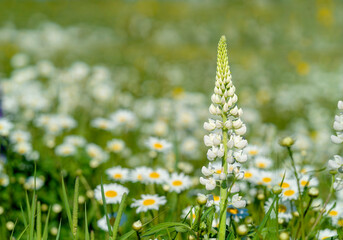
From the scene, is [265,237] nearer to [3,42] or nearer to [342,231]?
[342,231]

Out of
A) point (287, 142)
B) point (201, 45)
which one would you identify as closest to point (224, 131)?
point (287, 142)

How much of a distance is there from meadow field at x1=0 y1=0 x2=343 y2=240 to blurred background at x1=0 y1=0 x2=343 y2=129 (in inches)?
2.9

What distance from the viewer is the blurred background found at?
386 inches

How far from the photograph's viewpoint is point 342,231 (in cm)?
154

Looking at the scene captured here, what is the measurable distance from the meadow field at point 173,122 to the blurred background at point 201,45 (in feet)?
0.25

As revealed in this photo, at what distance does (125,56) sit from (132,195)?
11107 millimetres

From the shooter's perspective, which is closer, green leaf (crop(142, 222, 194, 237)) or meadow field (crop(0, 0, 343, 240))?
green leaf (crop(142, 222, 194, 237))

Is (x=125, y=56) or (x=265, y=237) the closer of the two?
(x=265, y=237)

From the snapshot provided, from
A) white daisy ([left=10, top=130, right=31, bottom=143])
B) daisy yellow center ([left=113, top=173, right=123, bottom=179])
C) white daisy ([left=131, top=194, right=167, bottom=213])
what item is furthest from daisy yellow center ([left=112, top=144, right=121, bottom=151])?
white daisy ([left=131, top=194, right=167, bottom=213])

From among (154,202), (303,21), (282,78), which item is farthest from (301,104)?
(303,21)

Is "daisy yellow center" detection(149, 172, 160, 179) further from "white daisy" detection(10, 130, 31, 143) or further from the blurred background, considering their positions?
the blurred background

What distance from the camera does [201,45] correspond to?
59.9 feet

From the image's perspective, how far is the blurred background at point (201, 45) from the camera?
9797mm

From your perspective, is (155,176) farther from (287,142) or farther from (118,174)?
(287,142)
